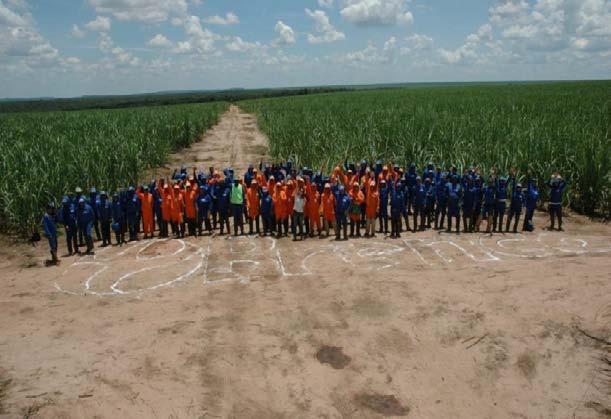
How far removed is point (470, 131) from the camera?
18.2 meters

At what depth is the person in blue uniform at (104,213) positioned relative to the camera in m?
11.0

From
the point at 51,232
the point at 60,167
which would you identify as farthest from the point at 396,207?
the point at 60,167

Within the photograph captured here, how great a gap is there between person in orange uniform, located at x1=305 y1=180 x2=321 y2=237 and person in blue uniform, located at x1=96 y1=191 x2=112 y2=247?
4957 millimetres

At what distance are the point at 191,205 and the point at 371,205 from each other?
4.61m

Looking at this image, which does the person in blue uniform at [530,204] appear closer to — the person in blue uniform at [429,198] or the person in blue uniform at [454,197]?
the person in blue uniform at [454,197]

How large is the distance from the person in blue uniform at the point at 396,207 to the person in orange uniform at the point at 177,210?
532 cm

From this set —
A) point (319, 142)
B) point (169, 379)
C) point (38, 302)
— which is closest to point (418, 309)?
point (169, 379)

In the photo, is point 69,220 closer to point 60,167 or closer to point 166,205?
point 166,205

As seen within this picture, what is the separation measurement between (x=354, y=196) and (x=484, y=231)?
351 centimetres

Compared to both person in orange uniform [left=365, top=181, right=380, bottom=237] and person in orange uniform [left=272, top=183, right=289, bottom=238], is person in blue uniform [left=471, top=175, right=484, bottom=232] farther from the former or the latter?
person in orange uniform [left=272, top=183, right=289, bottom=238]

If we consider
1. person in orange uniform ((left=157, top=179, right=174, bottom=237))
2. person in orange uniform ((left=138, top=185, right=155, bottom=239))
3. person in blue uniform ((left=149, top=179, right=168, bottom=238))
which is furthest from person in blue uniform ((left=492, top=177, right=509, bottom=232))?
person in orange uniform ((left=138, top=185, right=155, bottom=239))

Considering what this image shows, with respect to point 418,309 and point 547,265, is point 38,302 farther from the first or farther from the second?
point 547,265

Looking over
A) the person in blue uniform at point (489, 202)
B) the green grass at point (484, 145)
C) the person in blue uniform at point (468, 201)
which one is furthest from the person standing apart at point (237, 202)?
the person in blue uniform at point (489, 202)

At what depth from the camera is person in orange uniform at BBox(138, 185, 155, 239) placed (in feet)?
38.0
